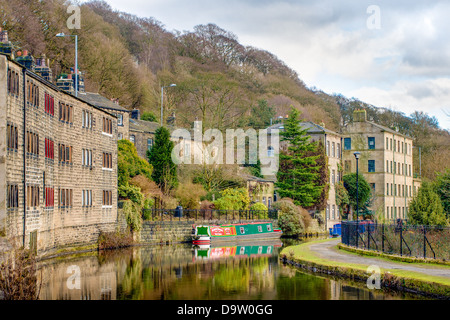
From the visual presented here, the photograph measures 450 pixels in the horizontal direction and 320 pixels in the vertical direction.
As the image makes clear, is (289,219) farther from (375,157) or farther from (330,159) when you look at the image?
(375,157)

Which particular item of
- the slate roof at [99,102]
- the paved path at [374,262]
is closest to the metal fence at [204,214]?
the slate roof at [99,102]

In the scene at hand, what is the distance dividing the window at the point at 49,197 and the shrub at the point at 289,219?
2721 centimetres

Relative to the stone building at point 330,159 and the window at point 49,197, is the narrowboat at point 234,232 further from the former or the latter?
the window at point 49,197

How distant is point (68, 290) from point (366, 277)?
10.4 meters

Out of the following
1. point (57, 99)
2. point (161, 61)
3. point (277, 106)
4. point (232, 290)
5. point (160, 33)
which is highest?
point (160, 33)

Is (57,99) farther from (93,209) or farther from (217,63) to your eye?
(217,63)

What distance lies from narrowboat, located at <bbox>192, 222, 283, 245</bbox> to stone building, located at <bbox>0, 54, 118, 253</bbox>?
7.31 metres

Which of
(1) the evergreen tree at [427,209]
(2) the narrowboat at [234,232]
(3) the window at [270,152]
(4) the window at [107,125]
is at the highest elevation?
(4) the window at [107,125]

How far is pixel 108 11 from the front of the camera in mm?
99688

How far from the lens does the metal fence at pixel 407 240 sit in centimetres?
2441

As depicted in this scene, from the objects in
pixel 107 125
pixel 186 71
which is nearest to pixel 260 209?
pixel 107 125

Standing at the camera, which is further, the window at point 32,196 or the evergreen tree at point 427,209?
the evergreen tree at point 427,209

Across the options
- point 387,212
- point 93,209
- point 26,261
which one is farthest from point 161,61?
point 26,261

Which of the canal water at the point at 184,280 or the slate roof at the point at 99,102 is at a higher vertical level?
the slate roof at the point at 99,102
